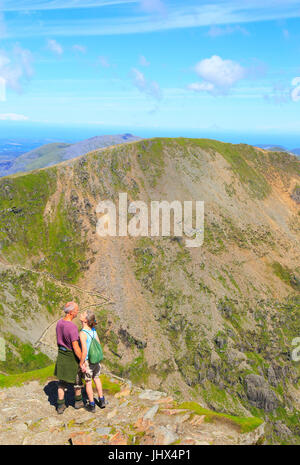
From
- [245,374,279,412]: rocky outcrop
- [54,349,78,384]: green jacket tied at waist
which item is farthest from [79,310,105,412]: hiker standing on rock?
[245,374,279,412]: rocky outcrop

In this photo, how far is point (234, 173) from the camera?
433 ft

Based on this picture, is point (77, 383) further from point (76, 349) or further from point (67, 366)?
point (76, 349)

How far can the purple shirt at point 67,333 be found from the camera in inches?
585

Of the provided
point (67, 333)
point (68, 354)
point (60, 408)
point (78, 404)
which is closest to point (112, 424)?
point (78, 404)

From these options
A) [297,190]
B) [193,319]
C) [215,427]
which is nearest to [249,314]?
[193,319]

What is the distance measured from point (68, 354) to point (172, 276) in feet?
262

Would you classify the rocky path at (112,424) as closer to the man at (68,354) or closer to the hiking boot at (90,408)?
the hiking boot at (90,408)

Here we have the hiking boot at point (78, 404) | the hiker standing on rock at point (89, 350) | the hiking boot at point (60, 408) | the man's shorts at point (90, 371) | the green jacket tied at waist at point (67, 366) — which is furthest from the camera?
the hiking boot at point (78, 404)

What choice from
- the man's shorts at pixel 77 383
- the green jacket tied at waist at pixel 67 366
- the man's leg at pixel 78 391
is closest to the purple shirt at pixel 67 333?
the green jacket tied at waist at pixel 67 366

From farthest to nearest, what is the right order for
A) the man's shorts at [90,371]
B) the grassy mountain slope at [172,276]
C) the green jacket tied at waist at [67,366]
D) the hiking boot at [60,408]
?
the grassy mountain slope at [172,276] → the hiking boot at [60,408] → the man's shorts at [90,371] → the green jacket tied at waist at [67,366]

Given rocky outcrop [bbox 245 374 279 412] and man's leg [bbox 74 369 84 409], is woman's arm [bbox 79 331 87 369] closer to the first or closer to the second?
man's leg [bbox 74 369 84 409]

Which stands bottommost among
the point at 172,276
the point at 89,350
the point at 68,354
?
the point at 172,276

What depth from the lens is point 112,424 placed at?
15.2 meters

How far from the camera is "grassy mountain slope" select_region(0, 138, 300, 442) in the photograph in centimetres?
7994
